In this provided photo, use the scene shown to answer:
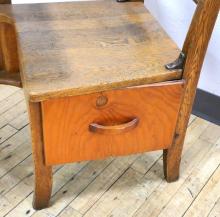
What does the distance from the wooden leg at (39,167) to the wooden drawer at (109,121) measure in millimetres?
16

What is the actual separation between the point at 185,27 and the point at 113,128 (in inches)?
22.6

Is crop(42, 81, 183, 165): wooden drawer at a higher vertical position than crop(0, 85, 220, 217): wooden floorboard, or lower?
higher

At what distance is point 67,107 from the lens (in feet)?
2.49

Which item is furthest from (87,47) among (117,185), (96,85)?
(117,185)

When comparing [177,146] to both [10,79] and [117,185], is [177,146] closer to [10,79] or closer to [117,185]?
[117,185]

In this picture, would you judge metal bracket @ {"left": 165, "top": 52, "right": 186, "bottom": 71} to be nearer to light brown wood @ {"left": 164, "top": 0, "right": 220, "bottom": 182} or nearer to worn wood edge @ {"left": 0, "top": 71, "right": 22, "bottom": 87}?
light brown wood @ {"left": 164, "top": 0, "right": 220, "bottom": 182}

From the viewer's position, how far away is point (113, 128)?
2.67 ft

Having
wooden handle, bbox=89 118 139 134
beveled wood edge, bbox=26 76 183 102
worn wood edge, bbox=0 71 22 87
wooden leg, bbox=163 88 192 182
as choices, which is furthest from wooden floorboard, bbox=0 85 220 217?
beveled wood edge, bbox=26 76 183 102

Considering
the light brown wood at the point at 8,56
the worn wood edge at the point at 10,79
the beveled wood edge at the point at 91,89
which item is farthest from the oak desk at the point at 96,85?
the worn wood edge at the point at 10,79

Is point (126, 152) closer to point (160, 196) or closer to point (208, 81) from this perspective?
point (160, 196)

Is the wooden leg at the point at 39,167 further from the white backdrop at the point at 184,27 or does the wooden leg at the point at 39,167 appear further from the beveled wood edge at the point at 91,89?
the white backdrop at the point at 184,27

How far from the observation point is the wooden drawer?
2.52 feet

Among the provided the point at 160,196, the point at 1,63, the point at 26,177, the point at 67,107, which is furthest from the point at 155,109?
the point at 1,63

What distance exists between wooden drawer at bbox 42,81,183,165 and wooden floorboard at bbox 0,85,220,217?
0.21 meters
